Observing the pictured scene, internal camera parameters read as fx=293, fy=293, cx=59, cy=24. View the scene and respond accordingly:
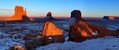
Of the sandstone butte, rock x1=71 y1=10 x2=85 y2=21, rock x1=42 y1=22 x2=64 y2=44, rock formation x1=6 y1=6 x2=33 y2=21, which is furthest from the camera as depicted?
rock formation x1=6 y1=6 x2=33 y2=21

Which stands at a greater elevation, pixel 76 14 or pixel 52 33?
pixel 52 33

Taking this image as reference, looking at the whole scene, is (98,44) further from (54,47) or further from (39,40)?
(39,40)

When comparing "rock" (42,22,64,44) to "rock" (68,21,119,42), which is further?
"rock" (68,21,119,42)

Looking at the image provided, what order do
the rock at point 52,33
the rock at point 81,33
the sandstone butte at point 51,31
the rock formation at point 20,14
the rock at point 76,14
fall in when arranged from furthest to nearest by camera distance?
the rock formation at point 20,14
the rock at point 76,14
the sandstone butte at point 51,31
the rock at point 81,33
the rock at point 52,33

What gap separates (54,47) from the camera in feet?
80.7

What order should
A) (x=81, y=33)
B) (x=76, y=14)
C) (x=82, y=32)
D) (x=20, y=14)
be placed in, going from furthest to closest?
(x=20, y=14) → (x=76, y=14) → (x=82, y=32) → (x=81, y=33)

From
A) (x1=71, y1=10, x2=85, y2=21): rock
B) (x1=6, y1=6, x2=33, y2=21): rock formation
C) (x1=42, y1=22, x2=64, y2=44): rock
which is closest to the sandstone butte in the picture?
(x1=42, y1=22, x2=64, y2=44): rock

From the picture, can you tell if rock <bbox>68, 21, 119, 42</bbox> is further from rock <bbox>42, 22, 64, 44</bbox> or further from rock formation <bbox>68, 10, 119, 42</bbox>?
rock <bbox>42, 22, 64, 44</bbox>

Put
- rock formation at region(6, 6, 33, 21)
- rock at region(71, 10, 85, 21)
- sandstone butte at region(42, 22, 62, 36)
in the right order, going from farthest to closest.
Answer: rock formation at region(6, 6, 33, 21), rock at region(71, 10, 85, 21), sandstone butte at region(42, 22, 62, 36)

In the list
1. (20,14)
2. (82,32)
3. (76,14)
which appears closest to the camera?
(82,32)

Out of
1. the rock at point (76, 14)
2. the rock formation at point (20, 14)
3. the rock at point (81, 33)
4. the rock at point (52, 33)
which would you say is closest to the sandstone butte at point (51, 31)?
the rock at point (52, 33)

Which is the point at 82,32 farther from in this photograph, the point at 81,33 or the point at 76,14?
the point at 76,14

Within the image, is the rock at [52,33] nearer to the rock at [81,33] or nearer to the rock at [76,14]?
the rock at [81,33]

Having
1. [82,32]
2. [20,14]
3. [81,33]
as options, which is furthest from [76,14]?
[81,33]
